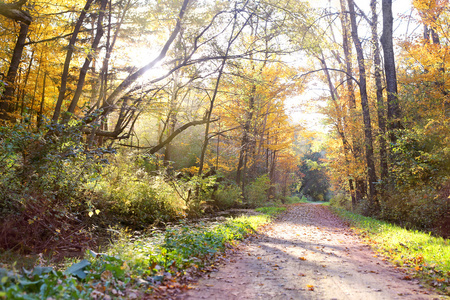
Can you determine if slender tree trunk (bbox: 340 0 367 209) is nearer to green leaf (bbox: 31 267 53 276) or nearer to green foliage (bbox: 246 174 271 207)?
green foliage (bbox: 246 174 271 207)

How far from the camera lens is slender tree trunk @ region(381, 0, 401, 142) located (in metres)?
13.6

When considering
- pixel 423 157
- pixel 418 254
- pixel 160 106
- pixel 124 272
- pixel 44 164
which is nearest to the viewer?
pixel 124 272

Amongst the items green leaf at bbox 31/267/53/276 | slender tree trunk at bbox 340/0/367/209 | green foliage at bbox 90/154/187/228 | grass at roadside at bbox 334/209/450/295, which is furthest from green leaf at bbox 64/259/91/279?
slender tree trunk at bbox 340/0/367/209

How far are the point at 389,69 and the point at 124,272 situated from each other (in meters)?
14.3

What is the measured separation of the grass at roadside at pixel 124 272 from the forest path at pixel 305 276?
433mm

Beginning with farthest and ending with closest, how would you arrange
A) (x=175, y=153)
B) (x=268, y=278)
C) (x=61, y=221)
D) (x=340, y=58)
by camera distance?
(x=175, y=153), (x=340, y=58), (x=61, y=221), (x=268, y=278)

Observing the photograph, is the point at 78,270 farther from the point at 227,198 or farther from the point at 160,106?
the point at 227,198

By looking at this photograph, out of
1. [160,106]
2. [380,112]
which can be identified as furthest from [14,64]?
[380,112]

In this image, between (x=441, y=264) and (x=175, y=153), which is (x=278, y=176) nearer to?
(x=175, y=153)

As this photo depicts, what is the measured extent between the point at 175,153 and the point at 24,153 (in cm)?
2062

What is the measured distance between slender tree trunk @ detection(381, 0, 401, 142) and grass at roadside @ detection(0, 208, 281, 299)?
1068cm

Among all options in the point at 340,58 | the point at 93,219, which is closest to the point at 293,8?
the point at 93,219

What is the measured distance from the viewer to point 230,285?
182 inches

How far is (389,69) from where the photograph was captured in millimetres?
13992
